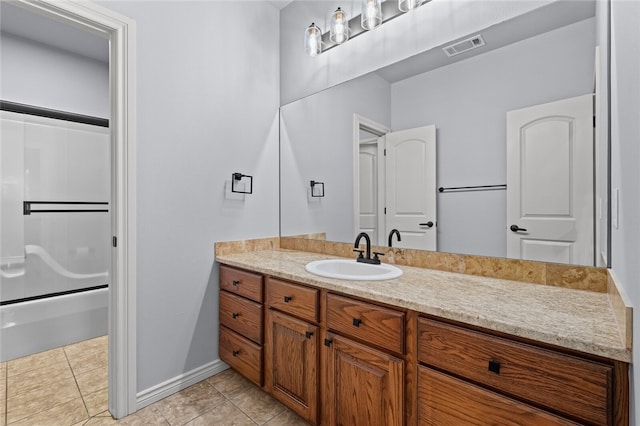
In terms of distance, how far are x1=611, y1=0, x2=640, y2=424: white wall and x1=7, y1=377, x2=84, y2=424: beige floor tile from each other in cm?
253

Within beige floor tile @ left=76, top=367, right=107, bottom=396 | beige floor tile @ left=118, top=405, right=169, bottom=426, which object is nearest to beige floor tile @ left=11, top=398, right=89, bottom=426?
beige floor tile @ left=76, top=367, right=107, bottom=396

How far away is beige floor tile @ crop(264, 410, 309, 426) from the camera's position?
162cm

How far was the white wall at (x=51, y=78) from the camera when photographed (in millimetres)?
2395

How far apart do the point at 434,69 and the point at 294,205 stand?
132 centimetres

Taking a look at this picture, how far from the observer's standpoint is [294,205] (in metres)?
2.45

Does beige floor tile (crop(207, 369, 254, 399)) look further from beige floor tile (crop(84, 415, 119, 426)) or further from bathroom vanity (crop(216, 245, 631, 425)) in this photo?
beige floor tile (crop(84, 415, 119, 426))

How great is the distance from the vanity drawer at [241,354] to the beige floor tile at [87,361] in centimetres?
92

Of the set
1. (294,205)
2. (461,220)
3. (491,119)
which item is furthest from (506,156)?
(294,205)

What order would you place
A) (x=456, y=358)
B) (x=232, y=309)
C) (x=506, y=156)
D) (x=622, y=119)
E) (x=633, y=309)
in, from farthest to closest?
(x=232, y=309), (x=506, y=156), (x=456, y=358), (x=622, y=119), (x=633, y=309)

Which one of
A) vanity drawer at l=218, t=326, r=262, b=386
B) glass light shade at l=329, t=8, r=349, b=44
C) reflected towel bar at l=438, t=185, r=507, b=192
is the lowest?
vanity drawer at l=218, t=326, r=262, b=386

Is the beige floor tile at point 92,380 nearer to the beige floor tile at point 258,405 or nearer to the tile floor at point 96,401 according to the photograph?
the tile floor at point 96,401

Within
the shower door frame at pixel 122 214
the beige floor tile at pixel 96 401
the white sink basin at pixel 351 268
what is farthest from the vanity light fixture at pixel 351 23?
the beige floor tile at pixel 96 401

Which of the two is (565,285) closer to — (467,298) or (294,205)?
(467,298)

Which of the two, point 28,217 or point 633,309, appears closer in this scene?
point 633,309
